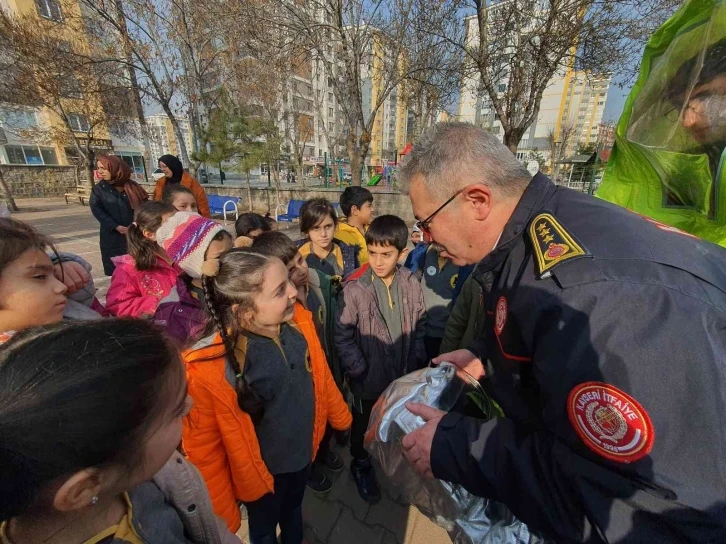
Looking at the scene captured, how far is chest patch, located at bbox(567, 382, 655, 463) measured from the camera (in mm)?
764

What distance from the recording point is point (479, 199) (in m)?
1.30

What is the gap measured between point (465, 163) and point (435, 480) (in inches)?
48.6

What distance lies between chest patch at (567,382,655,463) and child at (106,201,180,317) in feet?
8.08

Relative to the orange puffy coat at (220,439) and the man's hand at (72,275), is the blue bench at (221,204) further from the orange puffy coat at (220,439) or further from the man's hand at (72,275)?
the orange puffy coat at (220,439)

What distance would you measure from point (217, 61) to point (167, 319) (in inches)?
556

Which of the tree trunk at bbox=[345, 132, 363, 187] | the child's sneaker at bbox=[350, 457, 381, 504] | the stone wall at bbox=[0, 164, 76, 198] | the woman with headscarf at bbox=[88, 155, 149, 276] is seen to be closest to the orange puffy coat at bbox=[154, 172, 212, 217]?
the woman with headscarf at bbox=[88, 155, 149, 276]

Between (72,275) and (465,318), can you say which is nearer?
(72,275)

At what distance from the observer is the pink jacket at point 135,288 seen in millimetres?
2344

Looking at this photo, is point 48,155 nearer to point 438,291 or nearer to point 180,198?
point 180,198

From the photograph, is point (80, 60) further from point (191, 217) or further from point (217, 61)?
point (191, 217)

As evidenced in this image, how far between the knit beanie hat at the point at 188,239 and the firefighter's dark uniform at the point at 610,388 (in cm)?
163

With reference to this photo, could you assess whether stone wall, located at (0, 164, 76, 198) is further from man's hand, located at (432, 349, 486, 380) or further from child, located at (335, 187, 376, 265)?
man's hand, located at (432, 349, 486, 380)

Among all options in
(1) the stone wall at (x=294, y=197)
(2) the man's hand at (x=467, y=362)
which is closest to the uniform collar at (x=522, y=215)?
(2) the man's hand at (x=467, y=362)

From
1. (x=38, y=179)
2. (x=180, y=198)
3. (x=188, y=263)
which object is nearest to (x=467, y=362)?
(x=188, y=263)
